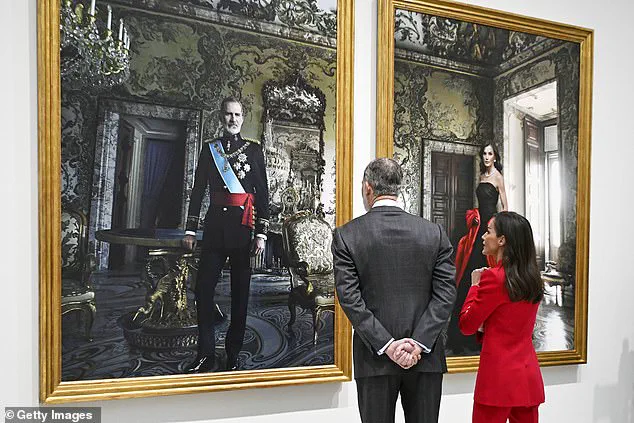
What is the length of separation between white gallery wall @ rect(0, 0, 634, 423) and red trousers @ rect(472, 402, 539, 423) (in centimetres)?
62

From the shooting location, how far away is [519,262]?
270cm

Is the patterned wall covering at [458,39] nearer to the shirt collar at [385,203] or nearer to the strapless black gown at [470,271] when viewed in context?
the strapless black gown at [470,271]

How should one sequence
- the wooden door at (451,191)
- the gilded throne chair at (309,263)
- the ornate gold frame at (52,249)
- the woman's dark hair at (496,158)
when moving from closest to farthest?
the ornate gold frame at (52,249) → the gilded throne chair at (309,263) → the wooden door at (451,191) → the woman's dark hair at (496,158)

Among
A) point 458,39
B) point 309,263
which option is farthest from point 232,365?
point 458,39

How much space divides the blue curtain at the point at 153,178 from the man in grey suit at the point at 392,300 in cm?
88

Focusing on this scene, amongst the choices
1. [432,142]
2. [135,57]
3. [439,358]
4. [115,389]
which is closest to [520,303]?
[439,358]

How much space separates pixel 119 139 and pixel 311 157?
916 millimetres

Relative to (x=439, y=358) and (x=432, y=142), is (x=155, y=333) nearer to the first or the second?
(x=439, y=358)

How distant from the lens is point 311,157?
3.12 m

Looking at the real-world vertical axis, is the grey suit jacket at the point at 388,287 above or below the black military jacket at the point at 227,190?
below

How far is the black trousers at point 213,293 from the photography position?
9.52 feet

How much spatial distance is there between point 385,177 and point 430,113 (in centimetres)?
103

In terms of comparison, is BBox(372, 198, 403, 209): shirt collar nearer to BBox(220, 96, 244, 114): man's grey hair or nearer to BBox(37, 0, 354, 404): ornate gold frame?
BBox(220, 96, 244, 114): man's grey hair

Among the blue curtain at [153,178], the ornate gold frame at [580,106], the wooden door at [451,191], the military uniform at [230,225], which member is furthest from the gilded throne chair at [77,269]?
the wooden door at [451,191]
